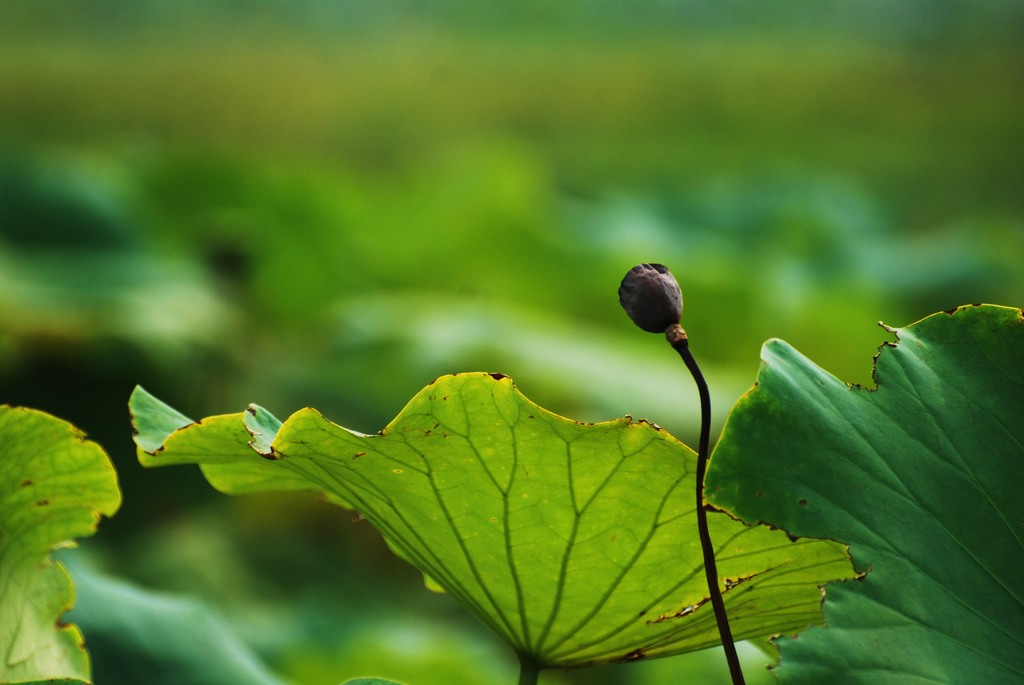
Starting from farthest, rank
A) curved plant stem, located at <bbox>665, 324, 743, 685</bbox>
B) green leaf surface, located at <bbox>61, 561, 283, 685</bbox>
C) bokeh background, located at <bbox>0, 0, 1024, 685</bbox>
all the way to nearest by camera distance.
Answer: bokeh background, located at <bbox>0, 0, 1024, 685</bbox> → green leaf surface, located at <bbox>61, 561, 283, 685</bbox> → curved plant stem, located at <bbox>665, 324, 743, 685</bbox>

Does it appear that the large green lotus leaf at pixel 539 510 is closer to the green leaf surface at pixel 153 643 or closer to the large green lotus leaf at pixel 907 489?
the large green lotus leaf at pixel 907 489

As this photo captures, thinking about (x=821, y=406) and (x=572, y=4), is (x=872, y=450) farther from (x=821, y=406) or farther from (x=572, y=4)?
(x=572, y=4)

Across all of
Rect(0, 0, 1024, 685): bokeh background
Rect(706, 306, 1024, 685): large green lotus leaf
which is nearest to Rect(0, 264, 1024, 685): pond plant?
Rect(706, 306, 1024, 685): large green lotus leaf

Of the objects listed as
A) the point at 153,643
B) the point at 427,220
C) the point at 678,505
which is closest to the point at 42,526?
the point at 153,643

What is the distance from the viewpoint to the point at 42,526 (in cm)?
40

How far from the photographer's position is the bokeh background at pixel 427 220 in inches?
68.3

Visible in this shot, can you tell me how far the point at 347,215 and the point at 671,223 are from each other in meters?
0.80

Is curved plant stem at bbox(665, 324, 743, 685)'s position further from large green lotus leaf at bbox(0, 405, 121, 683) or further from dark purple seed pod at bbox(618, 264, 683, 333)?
large green lotus leaf at bbox(0, 405, 121, 683)

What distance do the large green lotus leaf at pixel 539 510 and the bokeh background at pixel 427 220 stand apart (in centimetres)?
66

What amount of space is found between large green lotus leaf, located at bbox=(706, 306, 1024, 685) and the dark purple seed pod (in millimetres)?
32

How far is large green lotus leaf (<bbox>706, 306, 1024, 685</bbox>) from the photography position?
32cm

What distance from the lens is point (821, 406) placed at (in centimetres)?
34

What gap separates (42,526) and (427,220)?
2177mm

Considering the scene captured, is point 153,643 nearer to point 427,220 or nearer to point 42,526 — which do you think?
point 42,526
